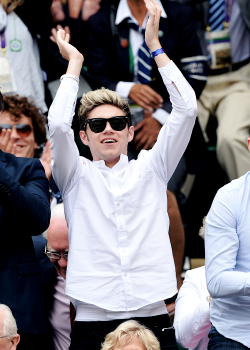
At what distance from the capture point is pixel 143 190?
2.76m

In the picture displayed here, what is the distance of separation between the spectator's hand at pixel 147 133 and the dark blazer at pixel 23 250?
1.89m

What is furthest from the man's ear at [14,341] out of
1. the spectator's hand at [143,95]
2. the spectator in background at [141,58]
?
the spectator's hand at [143,95]

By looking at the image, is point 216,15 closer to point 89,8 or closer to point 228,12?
point 228,12

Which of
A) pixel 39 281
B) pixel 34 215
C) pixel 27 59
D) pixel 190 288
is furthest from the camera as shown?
pixel 27 59

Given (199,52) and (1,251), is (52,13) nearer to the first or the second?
(199,52)

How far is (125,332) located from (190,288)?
645 mm

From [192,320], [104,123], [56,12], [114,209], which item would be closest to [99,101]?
[104,123]

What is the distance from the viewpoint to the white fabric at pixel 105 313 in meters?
2.55

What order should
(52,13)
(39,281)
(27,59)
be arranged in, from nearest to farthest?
(39,281) < (27,59) < (52,13)

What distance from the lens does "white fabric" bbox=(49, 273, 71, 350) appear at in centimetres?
302

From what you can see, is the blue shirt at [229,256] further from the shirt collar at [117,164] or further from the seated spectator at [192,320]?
the shirt collar at [117,164]

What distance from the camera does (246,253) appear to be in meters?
2.42

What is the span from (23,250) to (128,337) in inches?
23.7

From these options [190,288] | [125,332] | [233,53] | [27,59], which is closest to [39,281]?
[125,332]
